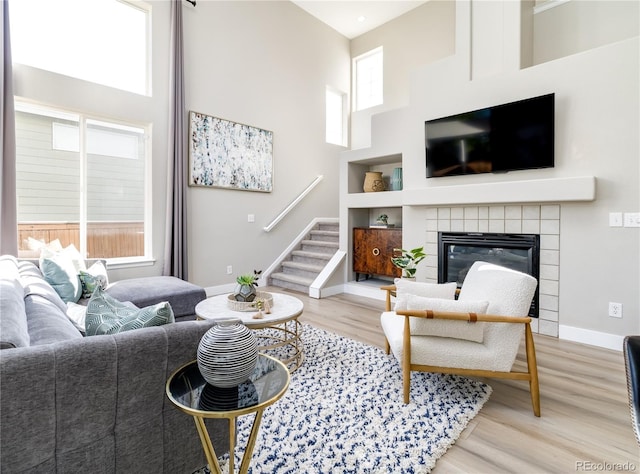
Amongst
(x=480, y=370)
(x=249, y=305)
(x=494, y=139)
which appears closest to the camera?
(x=480, y=370)

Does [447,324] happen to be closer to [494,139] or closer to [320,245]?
[494,139]

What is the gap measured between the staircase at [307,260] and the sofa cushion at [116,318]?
338 centimetres

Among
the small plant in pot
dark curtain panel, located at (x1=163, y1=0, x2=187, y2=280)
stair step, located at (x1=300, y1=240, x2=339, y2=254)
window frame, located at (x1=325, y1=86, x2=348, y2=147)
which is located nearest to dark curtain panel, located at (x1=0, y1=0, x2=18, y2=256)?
dark curtain panel, located at (x1=163, y1=0, x2=187, y2=280)

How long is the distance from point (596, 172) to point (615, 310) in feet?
3.86

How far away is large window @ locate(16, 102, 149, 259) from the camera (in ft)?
10.7

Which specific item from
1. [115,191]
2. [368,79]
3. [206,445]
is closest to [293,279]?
[115,191]

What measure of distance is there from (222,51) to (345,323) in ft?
13.2

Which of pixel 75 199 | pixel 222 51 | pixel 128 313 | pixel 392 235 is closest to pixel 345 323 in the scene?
pixel 392 235

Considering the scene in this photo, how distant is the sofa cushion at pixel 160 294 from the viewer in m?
2.85

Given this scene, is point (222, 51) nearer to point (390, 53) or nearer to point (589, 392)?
point (390, 53)

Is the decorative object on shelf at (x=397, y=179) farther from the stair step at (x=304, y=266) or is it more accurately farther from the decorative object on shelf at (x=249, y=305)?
the decorative object on shelf at (x=249, y=305)

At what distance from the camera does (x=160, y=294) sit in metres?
2.94

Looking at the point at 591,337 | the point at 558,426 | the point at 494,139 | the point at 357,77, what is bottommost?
the point at 558,426

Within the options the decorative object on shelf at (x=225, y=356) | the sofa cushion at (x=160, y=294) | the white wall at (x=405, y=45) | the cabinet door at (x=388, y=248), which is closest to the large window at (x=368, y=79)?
the white wall at (x=405, y=45)
